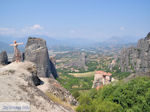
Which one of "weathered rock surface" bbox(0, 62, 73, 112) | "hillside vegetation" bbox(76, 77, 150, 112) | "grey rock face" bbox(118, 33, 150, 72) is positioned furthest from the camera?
"grey rock face" bbox(118, 33, 150, 72)

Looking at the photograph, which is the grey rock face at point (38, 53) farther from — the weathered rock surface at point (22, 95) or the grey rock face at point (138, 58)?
the grey rock face at point (138, 58)

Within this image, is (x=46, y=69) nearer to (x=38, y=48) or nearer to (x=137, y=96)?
(x=38, y=48)

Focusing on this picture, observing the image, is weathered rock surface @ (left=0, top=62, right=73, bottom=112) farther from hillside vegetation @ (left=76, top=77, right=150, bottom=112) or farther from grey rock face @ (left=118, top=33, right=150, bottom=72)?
grey rock face @ (left=118, top=33, right=150, bottom=72)

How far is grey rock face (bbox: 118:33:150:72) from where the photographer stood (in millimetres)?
44375

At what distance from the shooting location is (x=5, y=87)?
330 inches

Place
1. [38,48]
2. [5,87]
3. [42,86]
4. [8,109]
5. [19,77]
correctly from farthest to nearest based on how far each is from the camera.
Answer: [38,48] < [42,86] < [19,77] < [5,87] < [8,109]

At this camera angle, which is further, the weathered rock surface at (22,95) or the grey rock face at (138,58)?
the grey rock face at (138,58)

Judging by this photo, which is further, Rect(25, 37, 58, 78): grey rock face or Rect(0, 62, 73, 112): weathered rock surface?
Rect(25, 37, 58, 78): grey rock face

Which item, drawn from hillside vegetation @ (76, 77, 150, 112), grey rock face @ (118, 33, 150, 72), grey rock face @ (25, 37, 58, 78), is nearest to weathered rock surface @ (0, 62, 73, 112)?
hillside vegetation @ (76, 77, 150, 112)

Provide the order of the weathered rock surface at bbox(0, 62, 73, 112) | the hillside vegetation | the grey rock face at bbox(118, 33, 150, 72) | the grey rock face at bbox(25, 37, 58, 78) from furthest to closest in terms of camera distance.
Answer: the grey rock face at bbox(118, 33, 150, 72) → the grey rock face at bbox(25, 37, 58, 78) → the hillside vegetation → the weathered rock surface at bbox(0, 62, 73, 112)

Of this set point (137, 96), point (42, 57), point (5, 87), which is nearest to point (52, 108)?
point (5, 87)

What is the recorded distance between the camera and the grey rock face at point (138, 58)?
146ft

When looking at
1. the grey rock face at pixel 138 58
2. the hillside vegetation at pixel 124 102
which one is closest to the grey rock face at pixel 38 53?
the hillside vegetation at pixel 124 102

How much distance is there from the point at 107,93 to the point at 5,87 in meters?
11.8
